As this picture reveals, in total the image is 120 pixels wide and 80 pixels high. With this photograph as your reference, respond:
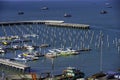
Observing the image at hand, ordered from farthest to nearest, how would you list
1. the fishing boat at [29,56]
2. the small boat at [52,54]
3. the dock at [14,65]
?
the small boat at [52,54], the fishing boat at [29,56], the dock at [14,65]

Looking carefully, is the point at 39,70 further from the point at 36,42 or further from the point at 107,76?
the point at 36,42

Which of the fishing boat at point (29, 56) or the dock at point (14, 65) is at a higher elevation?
the dock at point (14, 65)

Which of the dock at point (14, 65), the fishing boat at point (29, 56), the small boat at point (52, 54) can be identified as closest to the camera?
the dock at point (14, 65)

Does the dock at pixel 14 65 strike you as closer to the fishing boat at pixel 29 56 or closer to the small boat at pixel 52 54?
the fishing boat at pixel 29 56

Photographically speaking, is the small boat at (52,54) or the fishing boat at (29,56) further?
the small boat at (52,54)

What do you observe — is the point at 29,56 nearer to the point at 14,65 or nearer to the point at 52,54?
the point at 52,54

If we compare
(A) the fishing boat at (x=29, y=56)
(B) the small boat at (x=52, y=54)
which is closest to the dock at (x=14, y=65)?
(A) the fishing boat at (x=29, y=56)

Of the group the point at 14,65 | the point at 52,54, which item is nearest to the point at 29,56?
the point at 52,54

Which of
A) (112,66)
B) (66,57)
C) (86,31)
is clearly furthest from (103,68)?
(86,31)

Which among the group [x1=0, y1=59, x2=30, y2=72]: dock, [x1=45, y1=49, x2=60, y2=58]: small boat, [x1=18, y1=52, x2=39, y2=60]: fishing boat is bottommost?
[x1=45, y1=49, x2=60, y2=58]: small boat

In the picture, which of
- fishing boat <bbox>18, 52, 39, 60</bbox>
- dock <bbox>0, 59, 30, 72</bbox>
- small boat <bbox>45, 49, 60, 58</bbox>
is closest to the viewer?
dock <bbox>0, 59, 30, 72</bbox>

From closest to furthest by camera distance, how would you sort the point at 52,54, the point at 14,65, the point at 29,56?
the point at 14,65 < the point at 29,56 < the point at 52,54

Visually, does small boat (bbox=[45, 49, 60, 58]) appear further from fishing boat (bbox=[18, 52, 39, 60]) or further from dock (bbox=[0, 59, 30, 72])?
dock (bbox=[0, 59, 30, 72])

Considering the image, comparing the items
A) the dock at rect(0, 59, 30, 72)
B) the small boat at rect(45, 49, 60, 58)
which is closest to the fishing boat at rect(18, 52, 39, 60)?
the small boat at rect(45, 49, 60, 58)
